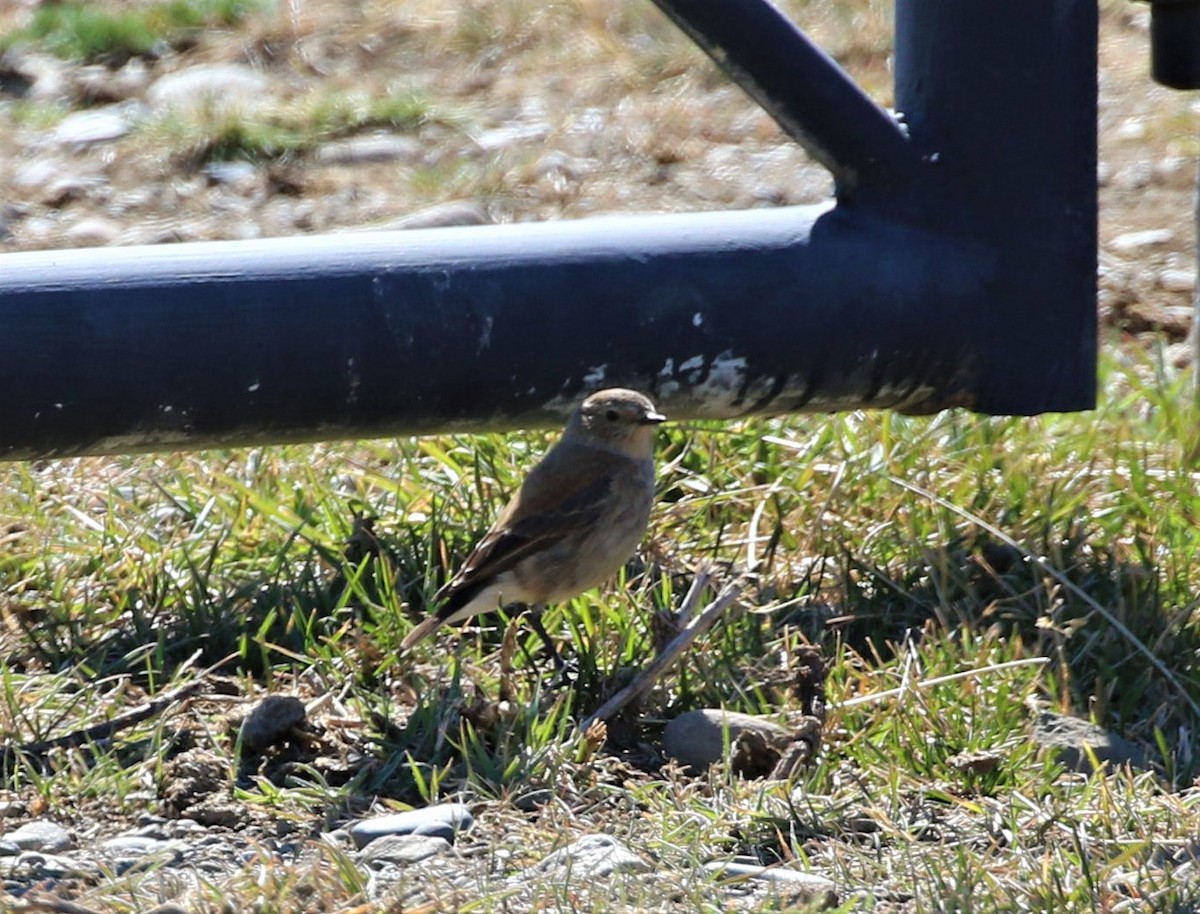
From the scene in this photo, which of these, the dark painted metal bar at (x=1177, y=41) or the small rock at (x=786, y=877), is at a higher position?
the dark painted metal bar at (x=1177, y=41)

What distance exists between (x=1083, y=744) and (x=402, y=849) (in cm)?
133

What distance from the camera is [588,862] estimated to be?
3.15 m

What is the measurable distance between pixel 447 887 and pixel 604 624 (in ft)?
4.28

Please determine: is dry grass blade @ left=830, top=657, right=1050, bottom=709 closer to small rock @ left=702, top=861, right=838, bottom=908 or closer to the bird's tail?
small rock @ left=702, top=861, right=838, bottom=908

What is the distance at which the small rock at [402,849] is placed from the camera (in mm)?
3188

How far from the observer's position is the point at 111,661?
411 cm

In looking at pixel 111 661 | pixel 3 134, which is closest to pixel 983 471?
pixel 111 661

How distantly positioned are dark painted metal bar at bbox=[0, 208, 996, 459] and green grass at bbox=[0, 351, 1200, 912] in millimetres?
529

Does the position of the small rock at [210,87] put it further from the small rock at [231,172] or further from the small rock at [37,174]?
the small rock at [37,174]

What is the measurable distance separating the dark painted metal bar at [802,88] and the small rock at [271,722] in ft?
5.04

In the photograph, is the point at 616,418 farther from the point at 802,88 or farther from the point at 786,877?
Answer: the point at 786,877

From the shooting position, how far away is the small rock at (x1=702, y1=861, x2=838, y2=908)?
3.02 meters

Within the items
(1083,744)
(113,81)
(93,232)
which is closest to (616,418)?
(1083,744)

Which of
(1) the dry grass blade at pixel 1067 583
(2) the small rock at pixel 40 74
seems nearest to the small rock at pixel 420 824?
(1) the dry grass blade at pixel 1067 583
